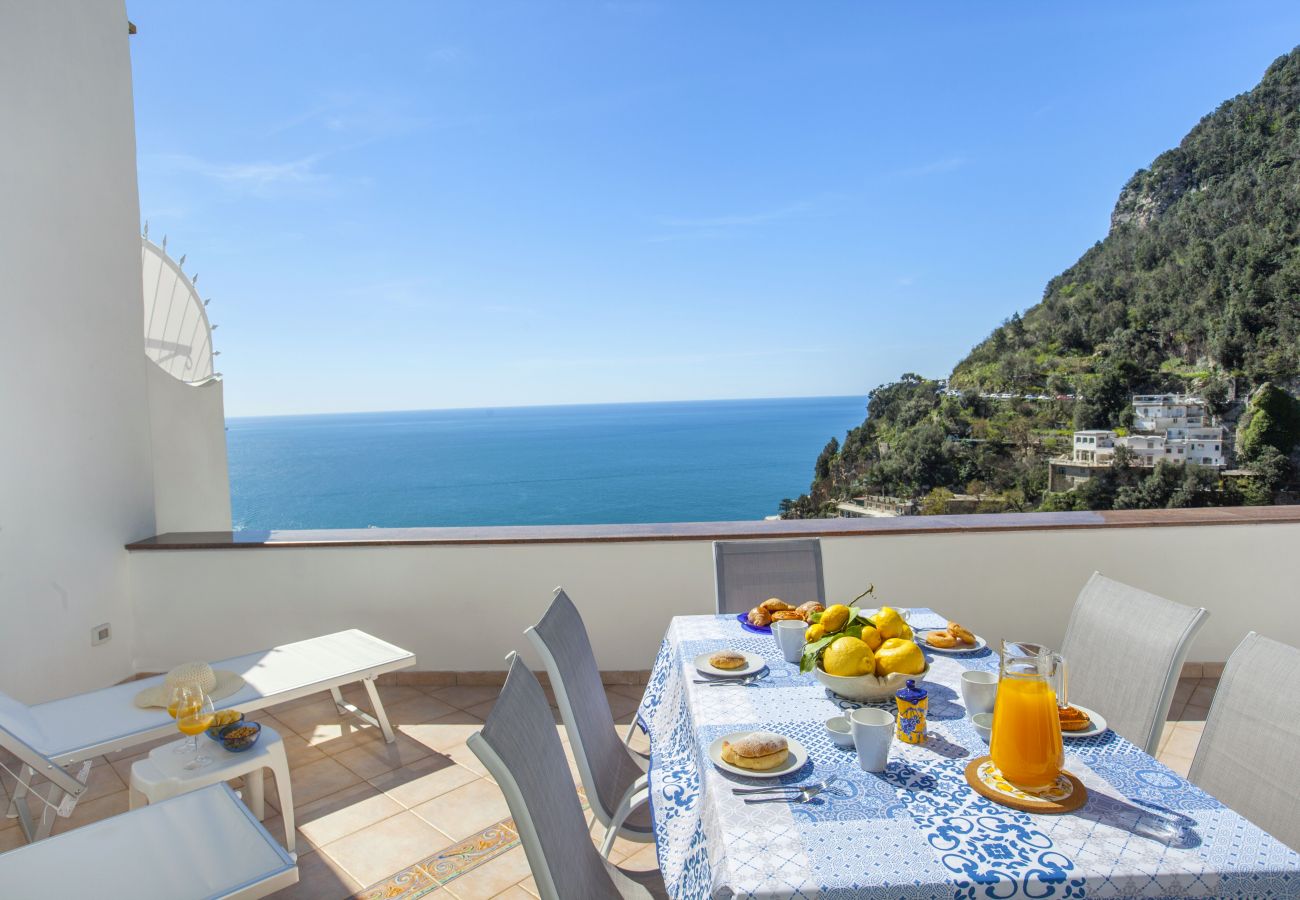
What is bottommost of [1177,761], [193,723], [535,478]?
[535,478]

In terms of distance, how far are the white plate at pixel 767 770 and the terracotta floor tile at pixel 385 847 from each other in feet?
3.91

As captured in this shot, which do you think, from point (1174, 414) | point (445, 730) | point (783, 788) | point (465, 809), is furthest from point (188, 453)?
point (1174, 414)

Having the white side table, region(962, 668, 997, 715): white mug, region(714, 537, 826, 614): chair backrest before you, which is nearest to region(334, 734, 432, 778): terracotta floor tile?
the white side table

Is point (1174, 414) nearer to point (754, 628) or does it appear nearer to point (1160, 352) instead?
point (1160, 352)

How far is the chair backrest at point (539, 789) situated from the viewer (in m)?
0.98

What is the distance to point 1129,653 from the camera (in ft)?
5.47

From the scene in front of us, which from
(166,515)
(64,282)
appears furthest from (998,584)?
(166,515)

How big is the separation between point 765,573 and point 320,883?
1.51 metres

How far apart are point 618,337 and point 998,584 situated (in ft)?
120

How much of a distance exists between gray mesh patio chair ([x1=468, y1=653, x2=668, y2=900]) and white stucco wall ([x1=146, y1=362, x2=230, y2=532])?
3.75 meters

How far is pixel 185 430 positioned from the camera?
4527 millimetres

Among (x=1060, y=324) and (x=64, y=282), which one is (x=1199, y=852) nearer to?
(x=64, y=282)

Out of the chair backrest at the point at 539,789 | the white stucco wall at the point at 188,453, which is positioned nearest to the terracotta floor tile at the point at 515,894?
the chair backrest at the point at 539,789

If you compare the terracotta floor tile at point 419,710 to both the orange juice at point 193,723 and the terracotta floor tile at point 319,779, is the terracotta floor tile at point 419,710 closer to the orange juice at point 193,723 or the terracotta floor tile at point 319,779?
the terracotta floor tile at point 319,779
